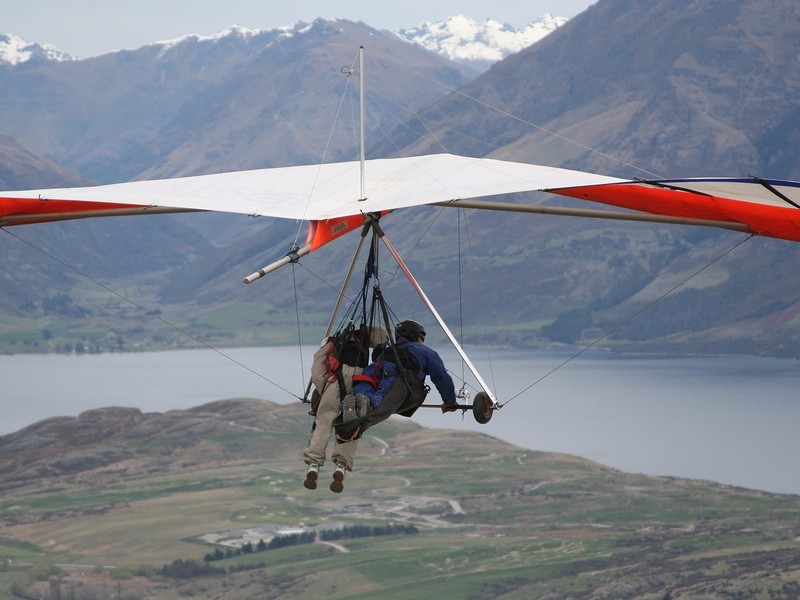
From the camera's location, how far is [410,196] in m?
20.8

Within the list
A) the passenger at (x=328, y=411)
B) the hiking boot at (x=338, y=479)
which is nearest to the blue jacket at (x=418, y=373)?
the passenger at (x=328, y=411)

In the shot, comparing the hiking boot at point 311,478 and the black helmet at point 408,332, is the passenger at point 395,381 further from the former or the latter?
the hiking boot at point 311,478

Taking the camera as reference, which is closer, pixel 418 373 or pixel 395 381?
pixel 395 381

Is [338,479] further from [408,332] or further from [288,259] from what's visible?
[408,332]

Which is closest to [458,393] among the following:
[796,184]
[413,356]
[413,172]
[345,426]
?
[413,356]

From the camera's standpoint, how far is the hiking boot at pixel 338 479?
18.0 metres

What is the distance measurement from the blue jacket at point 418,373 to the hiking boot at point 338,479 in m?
1.21

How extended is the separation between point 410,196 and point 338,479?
16.7ft

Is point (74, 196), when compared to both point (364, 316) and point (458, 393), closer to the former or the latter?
point (364, 316)

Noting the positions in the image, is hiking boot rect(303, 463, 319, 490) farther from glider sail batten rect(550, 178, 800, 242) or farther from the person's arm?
glider sail batten rect(550, 178, 800, 242)

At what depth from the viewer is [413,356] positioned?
20.1 meters

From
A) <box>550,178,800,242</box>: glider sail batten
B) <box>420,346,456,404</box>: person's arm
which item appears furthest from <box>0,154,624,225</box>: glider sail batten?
<box>420,346,456,404</box>: person's arm

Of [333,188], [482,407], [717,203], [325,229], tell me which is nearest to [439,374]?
[482,407]

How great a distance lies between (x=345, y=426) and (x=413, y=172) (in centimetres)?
672
